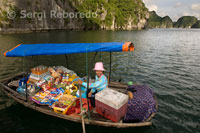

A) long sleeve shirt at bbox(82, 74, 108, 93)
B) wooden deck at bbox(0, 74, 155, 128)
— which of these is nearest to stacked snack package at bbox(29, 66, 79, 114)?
wooden deck at bbox(0, 74, 155, 128)

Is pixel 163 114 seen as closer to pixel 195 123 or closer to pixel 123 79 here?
pixel 195 123

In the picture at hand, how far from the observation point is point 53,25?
70.1 meters

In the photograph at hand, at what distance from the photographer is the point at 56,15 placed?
7062 centimetres

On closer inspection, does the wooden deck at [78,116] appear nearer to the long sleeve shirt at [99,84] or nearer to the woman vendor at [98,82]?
the woman vendor at [98,82]

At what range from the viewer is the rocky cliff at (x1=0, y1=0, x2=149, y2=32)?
5538 centimetres

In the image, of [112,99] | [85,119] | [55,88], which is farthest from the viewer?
[55,88]

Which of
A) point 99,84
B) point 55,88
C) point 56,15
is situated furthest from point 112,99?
point 56,15

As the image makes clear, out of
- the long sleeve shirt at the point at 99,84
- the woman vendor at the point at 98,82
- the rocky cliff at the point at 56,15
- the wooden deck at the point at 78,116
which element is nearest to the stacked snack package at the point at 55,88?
the wooden deck at the point at 78,116

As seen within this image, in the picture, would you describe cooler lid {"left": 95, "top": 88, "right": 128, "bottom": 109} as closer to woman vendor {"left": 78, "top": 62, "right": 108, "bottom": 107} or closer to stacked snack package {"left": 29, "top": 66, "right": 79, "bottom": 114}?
woman vendor {"left": 78, "top": 62, "right": 108, "bottom": 107}

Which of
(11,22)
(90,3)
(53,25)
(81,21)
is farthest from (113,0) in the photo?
(11,22)

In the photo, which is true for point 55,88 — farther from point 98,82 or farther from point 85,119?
point 98,82

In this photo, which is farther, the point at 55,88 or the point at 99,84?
the point at 55,88

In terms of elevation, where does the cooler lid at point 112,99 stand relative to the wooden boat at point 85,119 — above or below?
above

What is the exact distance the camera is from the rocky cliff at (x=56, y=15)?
55.4 metres
